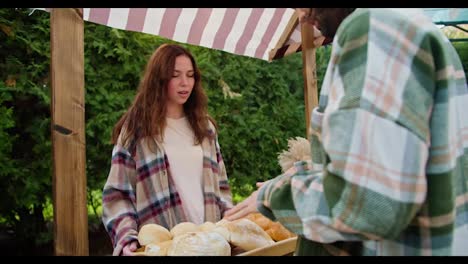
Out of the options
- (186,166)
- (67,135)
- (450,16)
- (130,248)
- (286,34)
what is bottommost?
(130,248)

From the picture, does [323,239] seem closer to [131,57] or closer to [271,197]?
[271,197]

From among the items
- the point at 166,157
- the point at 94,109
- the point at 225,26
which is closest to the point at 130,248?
the point at 166,157

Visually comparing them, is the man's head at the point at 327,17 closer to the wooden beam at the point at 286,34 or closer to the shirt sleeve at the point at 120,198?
the shirt sleeve at the point at 120,198

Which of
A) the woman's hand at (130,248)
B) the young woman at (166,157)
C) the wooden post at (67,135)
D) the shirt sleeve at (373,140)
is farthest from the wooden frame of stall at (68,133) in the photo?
the shirt sleeve at (373,140)

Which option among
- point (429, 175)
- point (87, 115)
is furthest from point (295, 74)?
point (429, 175)

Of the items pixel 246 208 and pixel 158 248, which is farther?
pixel 158 248

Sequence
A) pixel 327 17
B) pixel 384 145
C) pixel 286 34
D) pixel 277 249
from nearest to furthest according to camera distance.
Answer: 1. pixel 384 145
2. pixel 327 17
3. pixel 277 249
4. pixel 286 34

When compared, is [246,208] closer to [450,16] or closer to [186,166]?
[186,166]

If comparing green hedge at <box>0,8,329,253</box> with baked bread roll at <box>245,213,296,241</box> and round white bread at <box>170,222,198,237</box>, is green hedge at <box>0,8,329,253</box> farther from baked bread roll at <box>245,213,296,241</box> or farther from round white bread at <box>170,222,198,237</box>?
Answer: baked bread roll at <box>245,213,296,241</box>

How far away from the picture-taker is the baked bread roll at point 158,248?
1677 mm

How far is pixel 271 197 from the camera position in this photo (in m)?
1.18

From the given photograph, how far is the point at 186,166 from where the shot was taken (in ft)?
8.74

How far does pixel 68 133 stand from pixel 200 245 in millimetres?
568

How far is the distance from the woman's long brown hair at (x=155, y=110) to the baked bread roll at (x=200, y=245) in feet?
3.30
